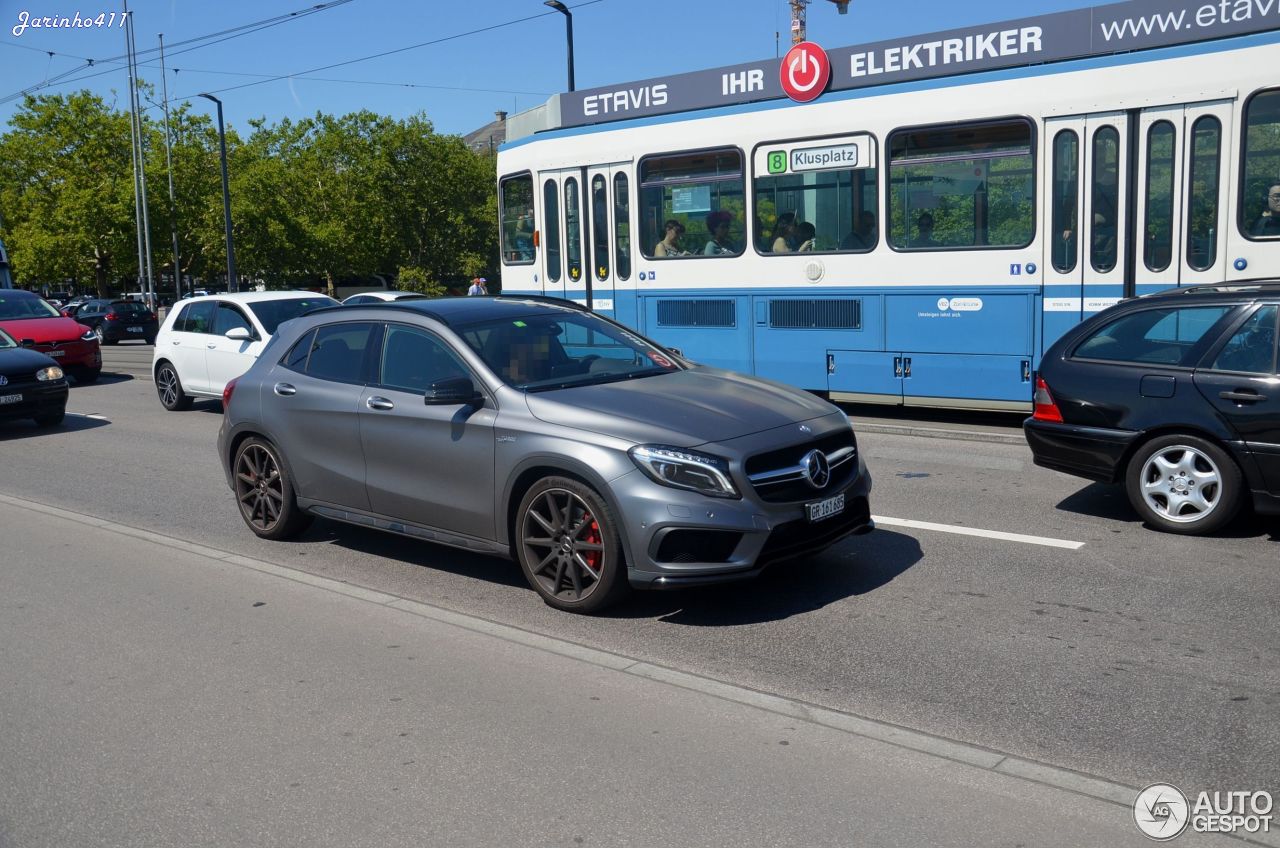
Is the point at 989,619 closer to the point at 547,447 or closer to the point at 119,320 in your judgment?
the point at 547,447

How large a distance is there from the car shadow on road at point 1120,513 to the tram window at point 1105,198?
119 inches

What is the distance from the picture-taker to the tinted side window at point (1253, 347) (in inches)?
283

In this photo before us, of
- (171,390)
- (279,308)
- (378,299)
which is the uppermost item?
(378,299)

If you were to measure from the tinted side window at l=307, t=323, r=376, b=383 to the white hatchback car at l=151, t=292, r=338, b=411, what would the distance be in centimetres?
737

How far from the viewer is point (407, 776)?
4.28m

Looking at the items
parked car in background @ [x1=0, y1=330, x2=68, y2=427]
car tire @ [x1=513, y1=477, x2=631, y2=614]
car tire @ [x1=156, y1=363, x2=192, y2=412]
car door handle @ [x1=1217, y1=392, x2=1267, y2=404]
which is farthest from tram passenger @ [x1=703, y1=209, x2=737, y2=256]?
parked car in background @ [x1=0, y1=330, x2=68, y2=427]

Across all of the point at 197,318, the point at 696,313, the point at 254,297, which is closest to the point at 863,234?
the point at 696,313

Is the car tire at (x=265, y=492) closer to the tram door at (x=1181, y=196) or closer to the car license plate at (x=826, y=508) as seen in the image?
the car license plate at (x=826, y=508)

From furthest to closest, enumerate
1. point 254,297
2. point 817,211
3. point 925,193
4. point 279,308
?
point 254,297 → point 279,308 → point 817,211 → point 925,193

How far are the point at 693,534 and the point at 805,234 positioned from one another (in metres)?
8.04

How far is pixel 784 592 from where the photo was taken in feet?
21.4

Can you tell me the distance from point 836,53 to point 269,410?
7796 mm

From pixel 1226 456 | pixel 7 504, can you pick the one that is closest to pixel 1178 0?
pixel 1226 456

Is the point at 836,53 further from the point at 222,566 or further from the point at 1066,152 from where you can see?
the point at 222,566
